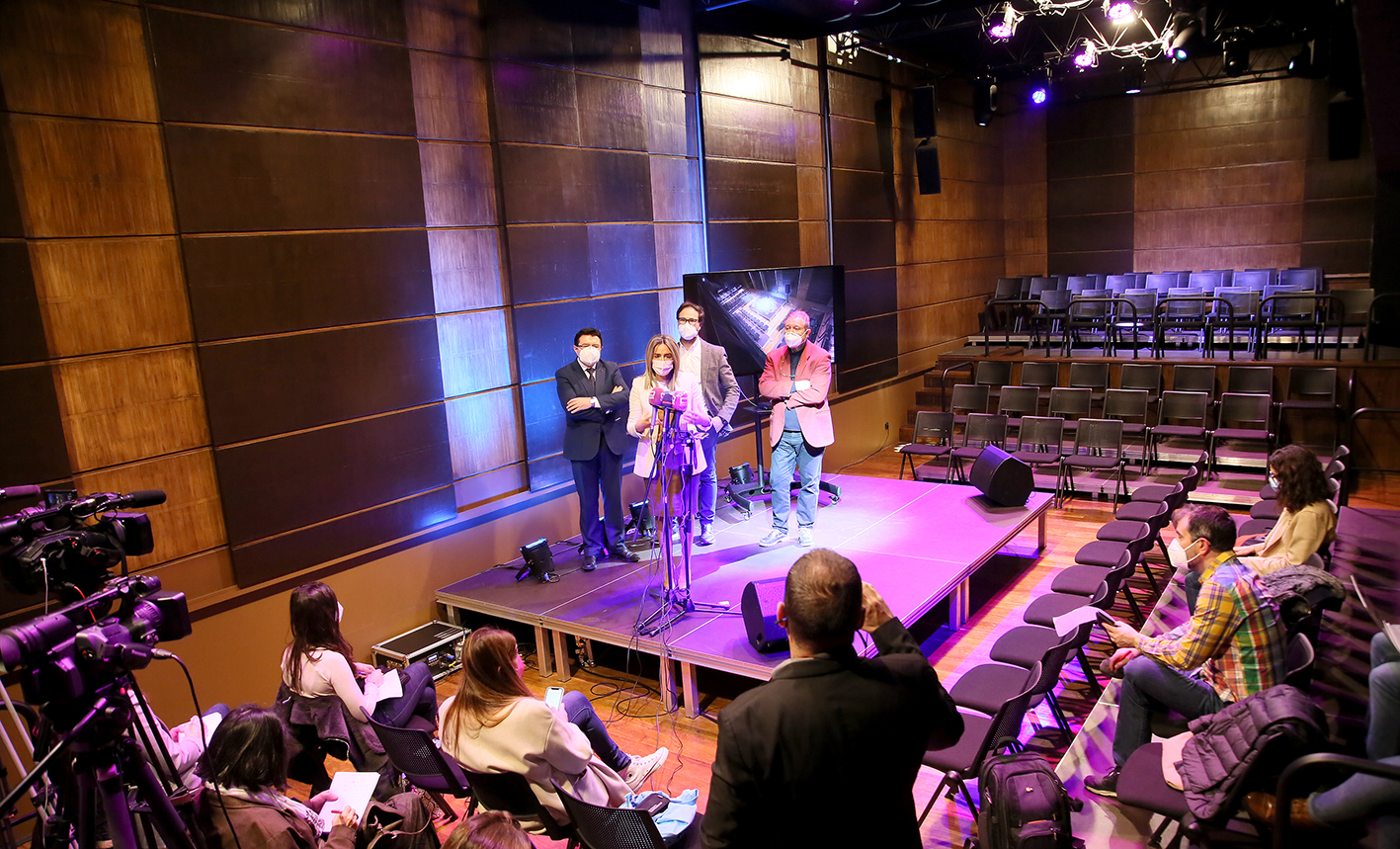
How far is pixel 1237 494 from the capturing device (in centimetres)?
755

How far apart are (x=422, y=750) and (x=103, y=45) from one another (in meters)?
3.53

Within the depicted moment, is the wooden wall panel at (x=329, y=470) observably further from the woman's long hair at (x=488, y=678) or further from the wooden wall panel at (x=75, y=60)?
the woman's long hair at (x=488, y=678)

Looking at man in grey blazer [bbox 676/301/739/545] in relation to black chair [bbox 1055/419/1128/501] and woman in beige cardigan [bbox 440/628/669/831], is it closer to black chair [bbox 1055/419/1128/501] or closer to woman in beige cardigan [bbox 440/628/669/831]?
woman in beige cardigan [bbox 440/628/669/831]

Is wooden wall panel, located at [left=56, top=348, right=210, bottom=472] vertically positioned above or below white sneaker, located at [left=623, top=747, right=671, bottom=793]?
above

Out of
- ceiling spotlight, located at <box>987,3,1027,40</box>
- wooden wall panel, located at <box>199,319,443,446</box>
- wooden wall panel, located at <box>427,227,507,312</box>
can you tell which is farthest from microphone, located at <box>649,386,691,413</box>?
ceiling spotlight, located at <box>987,3,1027,40</box>

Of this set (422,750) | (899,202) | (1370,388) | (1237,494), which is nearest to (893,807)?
(422,750)

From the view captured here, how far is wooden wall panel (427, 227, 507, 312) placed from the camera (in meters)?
5.70

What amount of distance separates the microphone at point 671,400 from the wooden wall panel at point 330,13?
2781 mm

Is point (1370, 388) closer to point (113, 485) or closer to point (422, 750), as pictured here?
point (422, 750)

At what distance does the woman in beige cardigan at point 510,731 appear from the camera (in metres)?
2.83

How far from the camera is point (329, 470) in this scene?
5.04 meters

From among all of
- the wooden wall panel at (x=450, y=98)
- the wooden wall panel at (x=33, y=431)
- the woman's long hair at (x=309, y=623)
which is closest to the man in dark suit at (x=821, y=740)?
the woman's long hair at (x=309, y=623)

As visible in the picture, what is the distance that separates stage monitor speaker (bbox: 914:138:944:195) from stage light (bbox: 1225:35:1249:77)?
132 inches

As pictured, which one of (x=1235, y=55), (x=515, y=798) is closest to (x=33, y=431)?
(x=515, y=798)
